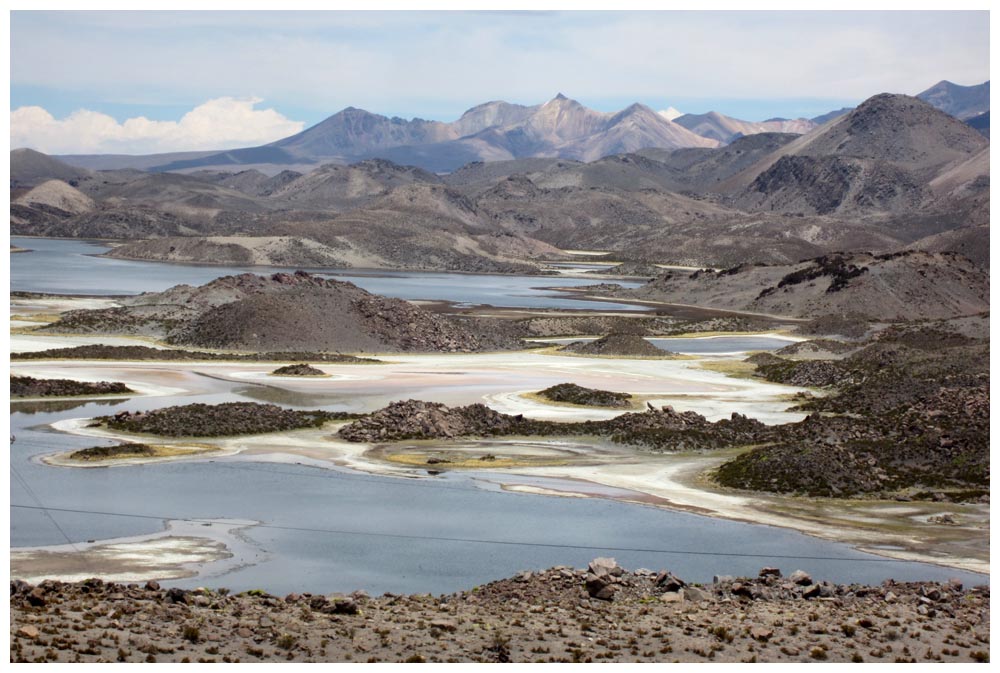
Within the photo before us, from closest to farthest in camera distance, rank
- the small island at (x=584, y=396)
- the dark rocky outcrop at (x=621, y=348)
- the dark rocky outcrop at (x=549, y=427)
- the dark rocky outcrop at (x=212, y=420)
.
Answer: the dark rocky outcrop at (x=549, y=427) < the dark rocky outcrop at (x=212, y=420) < the small island at (x=584, y=396) < the dark rocky outcrop at (x=621, y=348)

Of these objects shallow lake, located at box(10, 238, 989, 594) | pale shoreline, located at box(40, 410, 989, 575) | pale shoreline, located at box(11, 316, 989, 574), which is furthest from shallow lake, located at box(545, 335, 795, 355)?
shallow lake, located at box(10, 238, 989, 594)

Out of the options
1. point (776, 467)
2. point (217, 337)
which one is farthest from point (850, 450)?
point (217, 337)

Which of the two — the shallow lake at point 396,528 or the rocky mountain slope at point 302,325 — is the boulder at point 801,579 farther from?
the rocky mountain slope at point 302,325

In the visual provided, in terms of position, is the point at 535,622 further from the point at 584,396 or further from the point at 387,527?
the point at 584,396

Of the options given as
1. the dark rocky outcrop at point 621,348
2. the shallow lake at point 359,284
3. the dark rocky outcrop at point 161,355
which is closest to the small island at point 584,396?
the dark rocky outcrop at point 161,355

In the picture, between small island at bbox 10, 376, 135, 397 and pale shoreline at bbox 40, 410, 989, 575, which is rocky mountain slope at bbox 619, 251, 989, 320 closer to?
small island at bbox 10, 376, 135, 397

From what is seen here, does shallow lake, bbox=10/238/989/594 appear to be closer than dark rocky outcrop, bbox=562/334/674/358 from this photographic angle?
Yes

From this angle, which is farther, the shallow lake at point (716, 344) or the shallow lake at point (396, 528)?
the shallow lake at point (716, 344)

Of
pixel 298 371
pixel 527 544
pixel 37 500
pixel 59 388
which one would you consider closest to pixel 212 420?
pixel 59 388
